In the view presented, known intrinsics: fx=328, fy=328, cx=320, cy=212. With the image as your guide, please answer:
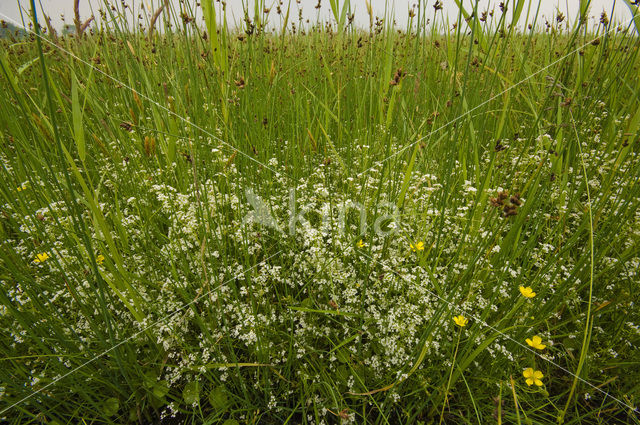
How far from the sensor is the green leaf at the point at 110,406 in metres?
1.34

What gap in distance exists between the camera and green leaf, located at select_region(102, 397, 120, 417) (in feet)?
4.39

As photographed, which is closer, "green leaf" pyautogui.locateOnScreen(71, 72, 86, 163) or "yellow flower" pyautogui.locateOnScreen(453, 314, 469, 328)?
"green leaf" pyautogui.locateOnScreen(71, 72, 86, 163)

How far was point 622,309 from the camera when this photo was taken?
1.53m

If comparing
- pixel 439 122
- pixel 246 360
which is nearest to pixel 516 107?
pixel 439 122

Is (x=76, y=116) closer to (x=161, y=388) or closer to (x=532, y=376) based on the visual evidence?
(x=161, y=388)

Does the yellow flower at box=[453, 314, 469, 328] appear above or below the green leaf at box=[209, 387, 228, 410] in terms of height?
above

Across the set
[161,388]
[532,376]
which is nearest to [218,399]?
[161,388]

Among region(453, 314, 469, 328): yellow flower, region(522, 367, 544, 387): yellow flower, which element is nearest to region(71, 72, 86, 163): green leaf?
region(453, 314, 469, 328): yellow flower

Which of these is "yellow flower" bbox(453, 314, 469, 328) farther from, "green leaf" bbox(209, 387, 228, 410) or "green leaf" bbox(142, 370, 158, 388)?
"green leaf" bbox(142, 370, 158, 388)

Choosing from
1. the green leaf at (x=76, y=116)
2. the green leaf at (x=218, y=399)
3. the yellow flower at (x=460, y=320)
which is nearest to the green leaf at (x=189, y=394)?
the green leaf at (x=218, y=399)

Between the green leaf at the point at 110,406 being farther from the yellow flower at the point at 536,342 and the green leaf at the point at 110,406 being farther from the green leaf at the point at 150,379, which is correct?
the yellow flower at the point at 536,342

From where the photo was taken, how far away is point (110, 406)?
1.35 m

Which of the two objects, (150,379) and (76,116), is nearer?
(76,116)

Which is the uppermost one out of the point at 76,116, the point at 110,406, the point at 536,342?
the point at 76,116
